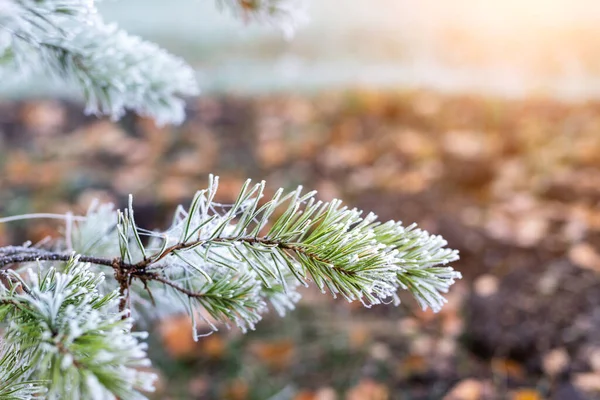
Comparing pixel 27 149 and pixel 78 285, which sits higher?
pixel 27 149

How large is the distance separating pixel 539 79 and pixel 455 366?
82.1 inches

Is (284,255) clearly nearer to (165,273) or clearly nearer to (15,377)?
(165,273)

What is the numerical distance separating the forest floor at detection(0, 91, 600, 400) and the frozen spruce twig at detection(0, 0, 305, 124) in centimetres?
77

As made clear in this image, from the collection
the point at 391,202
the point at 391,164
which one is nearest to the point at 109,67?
the point at 391,202

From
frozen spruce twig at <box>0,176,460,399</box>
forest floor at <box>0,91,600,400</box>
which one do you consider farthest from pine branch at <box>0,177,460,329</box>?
forest floor at <box>0,91,600,400</box>

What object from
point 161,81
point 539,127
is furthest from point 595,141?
point 161,81

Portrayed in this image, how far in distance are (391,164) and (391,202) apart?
0.32 m

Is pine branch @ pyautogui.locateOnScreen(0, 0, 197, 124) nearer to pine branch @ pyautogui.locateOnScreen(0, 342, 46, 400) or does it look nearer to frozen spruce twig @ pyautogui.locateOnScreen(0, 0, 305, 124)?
frozen spruce twig @ pyautogui.locateOnScreen(0, 0, 305, 124)

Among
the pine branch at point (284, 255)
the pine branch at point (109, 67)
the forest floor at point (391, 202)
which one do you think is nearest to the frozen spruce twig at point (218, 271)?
the pine branch at point (284, 255)

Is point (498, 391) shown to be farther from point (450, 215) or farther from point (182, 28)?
point (182, 28)

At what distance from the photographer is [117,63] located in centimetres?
71

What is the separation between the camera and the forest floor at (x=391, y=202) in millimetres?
1479

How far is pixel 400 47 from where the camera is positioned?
3496 millimetres

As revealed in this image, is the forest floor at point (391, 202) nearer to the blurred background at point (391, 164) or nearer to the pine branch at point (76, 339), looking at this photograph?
the blurred background at point (391, 164)
